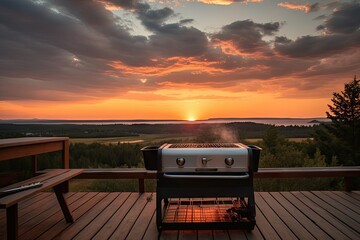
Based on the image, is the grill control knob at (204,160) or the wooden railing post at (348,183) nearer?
the grill control knob at (204,160)

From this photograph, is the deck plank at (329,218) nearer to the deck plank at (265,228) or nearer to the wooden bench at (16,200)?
the deck plank at (265,228)

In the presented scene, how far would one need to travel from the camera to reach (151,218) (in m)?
3.12

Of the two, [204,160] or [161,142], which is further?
[161,142]

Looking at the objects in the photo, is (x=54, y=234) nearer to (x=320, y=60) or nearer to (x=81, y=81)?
(x=81, y=81)

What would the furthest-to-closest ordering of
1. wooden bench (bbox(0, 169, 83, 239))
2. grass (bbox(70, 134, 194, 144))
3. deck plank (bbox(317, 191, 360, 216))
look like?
grass (bbox(70, 134, 194, 144))
deck plank (bbox(317, 191, 360, 216))
wooden bench (bbox(0, 169, 83, 239))

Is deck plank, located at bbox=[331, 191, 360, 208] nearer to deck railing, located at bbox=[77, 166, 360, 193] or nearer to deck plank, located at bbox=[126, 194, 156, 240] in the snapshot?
deck railing, located at bbox=[77, 166, 360, 193]

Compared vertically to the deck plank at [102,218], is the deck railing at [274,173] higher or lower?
higher

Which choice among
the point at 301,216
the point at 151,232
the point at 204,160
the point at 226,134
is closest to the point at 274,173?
the point at 301,216

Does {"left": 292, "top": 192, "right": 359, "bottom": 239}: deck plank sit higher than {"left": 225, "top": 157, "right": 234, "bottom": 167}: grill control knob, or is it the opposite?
{"left": 225, "top": 157, "right": 234, "bottom": 167}: grill control knob

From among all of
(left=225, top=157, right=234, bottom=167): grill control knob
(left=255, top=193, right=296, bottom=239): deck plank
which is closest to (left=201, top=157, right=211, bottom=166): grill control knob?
(left=225, top=157, right=234, bottom=167): grill control knob

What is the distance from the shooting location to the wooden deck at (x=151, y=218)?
2.64 meters

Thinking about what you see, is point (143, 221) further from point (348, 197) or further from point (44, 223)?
point (348, 197)

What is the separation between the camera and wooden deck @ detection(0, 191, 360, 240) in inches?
104

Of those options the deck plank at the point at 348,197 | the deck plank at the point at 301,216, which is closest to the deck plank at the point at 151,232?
the deck plank at the point at 301,216
